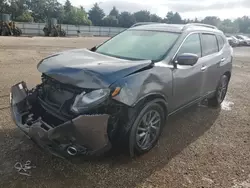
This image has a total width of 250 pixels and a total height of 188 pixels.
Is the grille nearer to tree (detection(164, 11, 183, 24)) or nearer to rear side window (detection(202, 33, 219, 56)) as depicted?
rear side window (detection(202, 33, 219, 56))

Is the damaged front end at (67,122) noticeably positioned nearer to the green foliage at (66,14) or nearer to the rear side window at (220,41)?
the rear side window at (220,41)

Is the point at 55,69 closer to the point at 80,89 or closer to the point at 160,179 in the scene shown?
the point at 80,89

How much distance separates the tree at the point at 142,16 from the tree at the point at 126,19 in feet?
11.9

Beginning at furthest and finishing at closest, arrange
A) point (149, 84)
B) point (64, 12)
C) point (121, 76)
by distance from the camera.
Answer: point (64, 12) → point (149, 84) → point (121, 76)

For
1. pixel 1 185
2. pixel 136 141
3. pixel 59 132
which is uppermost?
pixel 59 132

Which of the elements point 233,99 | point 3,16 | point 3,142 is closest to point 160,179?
point 3,142

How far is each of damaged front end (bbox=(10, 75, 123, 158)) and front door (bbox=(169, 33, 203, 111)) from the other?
1151mm

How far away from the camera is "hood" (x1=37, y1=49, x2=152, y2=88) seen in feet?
9.27

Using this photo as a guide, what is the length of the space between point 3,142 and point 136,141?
1.82 metres

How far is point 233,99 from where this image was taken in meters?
6.47

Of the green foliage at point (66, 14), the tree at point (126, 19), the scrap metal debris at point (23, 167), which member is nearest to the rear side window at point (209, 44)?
the scrap metal debris at point (23, 167)

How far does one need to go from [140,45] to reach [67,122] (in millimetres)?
1876

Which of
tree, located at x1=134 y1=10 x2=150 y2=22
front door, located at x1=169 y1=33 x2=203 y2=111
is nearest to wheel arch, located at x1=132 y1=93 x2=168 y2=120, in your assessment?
front door, located at x1=169 y1=33 x2=203 y2=111

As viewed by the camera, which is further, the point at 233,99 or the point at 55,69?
the point at 233,99
